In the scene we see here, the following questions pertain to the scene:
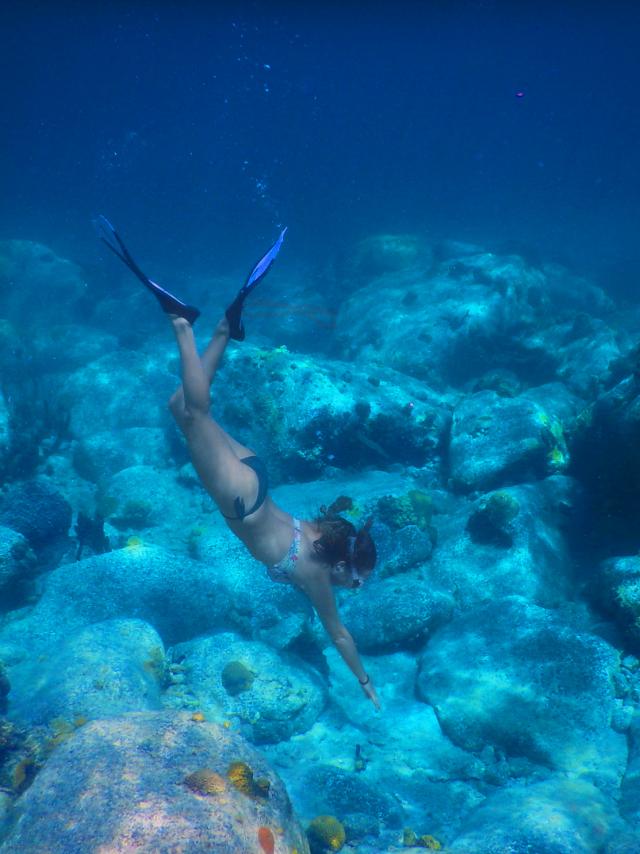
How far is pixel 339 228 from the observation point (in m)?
47.8

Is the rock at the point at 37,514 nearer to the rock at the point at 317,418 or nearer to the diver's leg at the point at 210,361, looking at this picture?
the rock at the point at 317,418

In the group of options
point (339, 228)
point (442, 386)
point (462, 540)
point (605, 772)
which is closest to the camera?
point (605, 772)

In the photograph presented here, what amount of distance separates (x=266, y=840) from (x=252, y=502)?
239cm

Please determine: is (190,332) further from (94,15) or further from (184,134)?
(184,134)

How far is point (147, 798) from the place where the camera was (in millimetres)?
3006

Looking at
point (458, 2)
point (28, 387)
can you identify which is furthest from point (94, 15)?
point (28, 387)

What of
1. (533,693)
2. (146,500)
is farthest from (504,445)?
(146,500)

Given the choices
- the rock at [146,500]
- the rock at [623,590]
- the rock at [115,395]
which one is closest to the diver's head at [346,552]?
the rock at [623,590]

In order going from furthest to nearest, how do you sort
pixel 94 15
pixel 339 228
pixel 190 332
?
pixel 339 228 < pixel 94 15 < pixel 190 332

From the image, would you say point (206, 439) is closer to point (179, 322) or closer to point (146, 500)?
point (179, 322)

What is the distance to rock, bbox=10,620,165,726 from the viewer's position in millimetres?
5004

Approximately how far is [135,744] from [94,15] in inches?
1916

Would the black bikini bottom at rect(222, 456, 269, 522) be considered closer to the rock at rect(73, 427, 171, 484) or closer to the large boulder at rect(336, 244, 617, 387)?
the rock at rect(73, 427, 171, 484)

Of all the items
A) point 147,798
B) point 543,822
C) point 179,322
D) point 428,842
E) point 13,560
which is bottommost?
point 428,842
